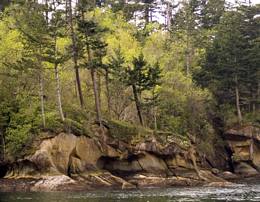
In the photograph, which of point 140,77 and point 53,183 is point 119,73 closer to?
point 140,77

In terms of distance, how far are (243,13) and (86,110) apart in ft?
90.2

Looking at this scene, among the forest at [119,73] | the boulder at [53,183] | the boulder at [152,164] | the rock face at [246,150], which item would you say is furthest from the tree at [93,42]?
the rock face at [246,150]

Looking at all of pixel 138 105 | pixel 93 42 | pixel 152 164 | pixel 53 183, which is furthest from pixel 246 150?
pixel 53 183

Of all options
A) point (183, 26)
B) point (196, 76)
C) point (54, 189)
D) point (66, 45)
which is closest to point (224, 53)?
point (196, 76)

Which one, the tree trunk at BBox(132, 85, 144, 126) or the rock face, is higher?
the tree trunk at BBox(132, 85, 144, 126)

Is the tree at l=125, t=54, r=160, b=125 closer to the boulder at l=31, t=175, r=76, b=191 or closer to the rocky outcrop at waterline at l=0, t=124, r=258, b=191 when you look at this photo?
the rocky outcrop at waterline at l=0, t=124, r=258, b=191

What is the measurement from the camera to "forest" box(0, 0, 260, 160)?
51062mm

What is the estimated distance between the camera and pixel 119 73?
5731 cm

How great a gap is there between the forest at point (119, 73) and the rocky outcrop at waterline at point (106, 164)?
1616 millimetres

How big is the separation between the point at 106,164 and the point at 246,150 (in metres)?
19.6

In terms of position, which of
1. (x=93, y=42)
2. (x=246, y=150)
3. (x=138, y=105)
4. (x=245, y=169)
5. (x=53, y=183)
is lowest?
(x=245, y=169)

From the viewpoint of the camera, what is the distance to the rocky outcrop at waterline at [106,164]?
4588 cm

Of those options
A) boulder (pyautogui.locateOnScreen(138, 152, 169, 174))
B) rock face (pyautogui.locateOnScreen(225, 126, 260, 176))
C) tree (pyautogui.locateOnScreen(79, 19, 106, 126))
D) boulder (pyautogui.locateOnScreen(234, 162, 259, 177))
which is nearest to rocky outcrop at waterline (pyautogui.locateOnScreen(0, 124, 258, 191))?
boulder (pyautogui.locateOnScreen(138, 152, 169, 174))

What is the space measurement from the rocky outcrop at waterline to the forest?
63.6 inches
